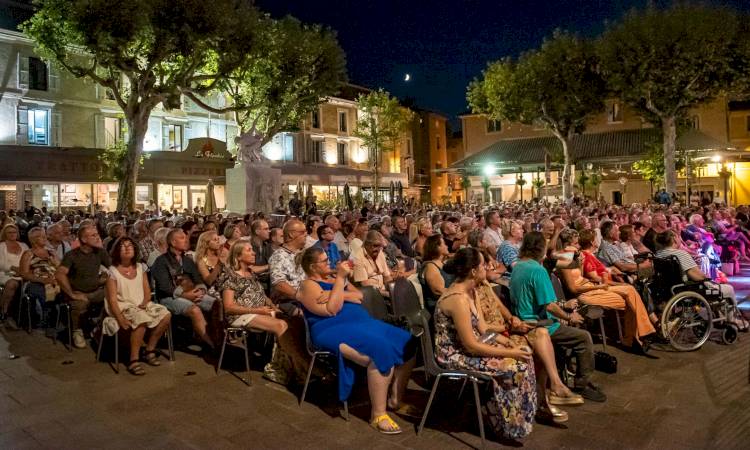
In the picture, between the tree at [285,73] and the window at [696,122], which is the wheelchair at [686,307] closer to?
the tree at [285,73]

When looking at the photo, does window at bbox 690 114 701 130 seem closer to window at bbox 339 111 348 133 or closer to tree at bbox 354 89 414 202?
tree at bbox 354 89 414 202

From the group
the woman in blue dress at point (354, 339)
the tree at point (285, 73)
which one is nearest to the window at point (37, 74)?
the tree at point (285, 73)

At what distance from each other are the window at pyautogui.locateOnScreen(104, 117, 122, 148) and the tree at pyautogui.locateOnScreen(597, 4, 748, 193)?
2381 cm

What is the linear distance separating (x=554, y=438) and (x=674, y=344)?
2.83 m

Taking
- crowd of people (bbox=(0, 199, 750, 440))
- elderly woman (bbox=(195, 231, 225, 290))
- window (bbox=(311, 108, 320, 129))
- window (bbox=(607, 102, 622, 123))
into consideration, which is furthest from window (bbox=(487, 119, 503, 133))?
elderly woman (bbox=(195, 231, 225, 290))

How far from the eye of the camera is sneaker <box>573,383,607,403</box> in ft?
15.5

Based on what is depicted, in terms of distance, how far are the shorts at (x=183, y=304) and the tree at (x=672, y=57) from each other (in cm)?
2411

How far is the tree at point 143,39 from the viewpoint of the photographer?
17.9 meters

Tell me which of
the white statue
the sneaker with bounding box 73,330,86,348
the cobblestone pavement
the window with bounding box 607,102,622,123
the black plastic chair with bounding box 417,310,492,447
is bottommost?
the cobblestone pavement

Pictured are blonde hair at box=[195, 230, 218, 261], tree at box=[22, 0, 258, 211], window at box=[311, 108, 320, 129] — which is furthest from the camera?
window at box=[311, 108, 320, 129]

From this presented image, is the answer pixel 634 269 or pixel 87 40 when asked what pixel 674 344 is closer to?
pixel 634 269

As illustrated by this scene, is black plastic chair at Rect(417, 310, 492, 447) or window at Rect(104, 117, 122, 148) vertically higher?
window at Rect(104, 117, 122, 148)

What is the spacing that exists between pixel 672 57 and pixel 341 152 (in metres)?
25.3

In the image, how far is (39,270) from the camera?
7449 mm
